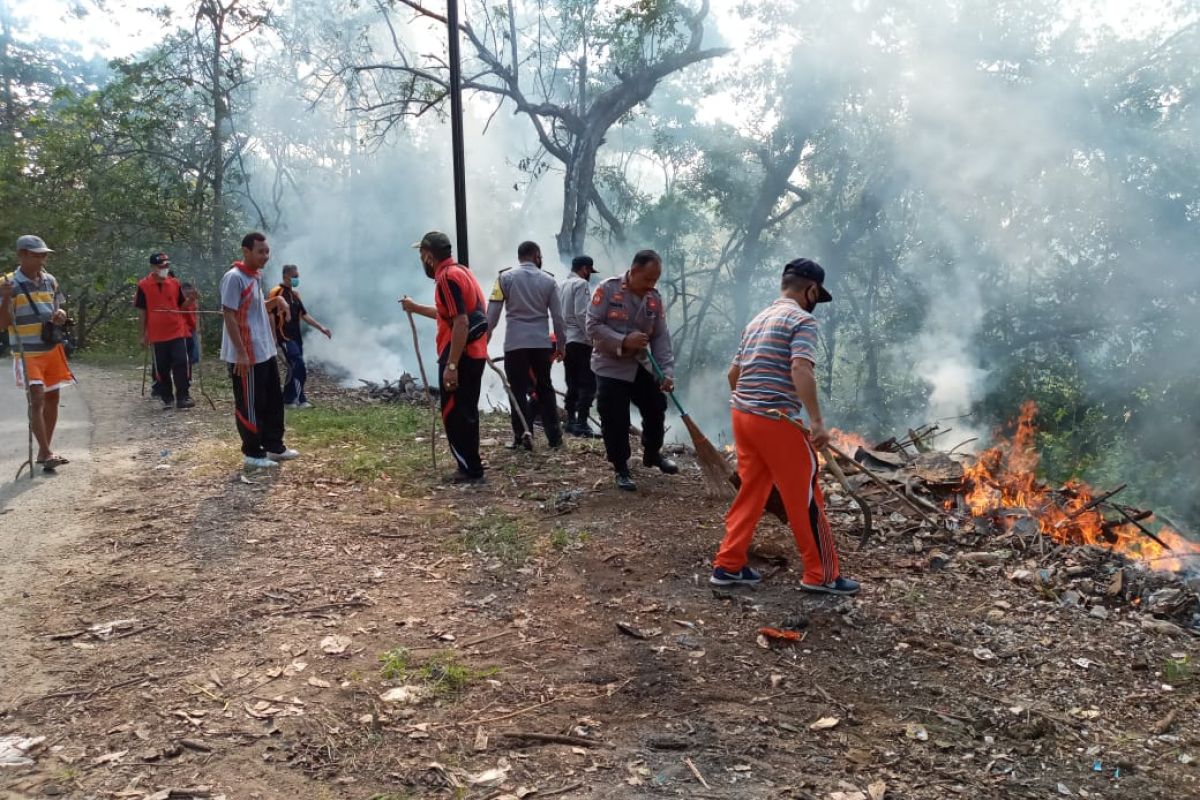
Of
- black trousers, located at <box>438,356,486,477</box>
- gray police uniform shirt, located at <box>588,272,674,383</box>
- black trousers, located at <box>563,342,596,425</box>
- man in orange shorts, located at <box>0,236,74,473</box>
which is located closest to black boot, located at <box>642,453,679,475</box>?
gray police uniform shirt, located at <box>588,272,674,383</box>

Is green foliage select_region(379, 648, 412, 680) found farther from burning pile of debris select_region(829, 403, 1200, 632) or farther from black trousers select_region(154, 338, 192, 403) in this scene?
black trousers select_region(154, 338, 192, 403)

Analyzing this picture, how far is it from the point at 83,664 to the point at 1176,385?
667 inches

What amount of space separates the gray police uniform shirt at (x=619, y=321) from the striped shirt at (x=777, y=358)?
161 cm

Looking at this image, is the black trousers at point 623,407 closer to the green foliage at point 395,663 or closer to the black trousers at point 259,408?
the green foliage at point 395,663

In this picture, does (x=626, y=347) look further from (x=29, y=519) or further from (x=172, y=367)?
(x=172, y=367)

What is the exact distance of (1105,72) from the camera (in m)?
14.4

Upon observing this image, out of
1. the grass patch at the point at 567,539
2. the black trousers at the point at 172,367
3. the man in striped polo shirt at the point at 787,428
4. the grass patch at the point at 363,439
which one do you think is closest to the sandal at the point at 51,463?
the grass patch at the point at 363,439

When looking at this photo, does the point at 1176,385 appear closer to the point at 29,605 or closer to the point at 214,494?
the point at 214,494

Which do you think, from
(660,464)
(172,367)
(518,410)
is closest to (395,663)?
(660,464)

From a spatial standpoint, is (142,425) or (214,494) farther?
(142,425)

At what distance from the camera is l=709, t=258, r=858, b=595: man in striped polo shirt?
12.7ft

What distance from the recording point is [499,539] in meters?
5.05

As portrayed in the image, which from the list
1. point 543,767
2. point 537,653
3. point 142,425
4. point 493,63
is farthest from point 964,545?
point 493,63

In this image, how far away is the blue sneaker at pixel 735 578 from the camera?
4.29 metres
